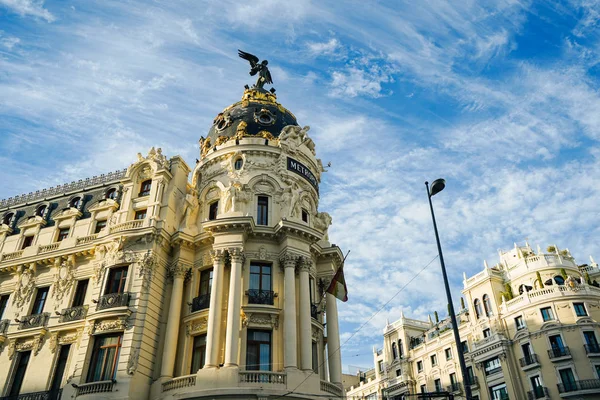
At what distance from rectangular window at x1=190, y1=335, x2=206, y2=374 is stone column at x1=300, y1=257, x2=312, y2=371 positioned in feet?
21.5

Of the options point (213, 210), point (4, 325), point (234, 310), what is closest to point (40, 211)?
point (4, 325)

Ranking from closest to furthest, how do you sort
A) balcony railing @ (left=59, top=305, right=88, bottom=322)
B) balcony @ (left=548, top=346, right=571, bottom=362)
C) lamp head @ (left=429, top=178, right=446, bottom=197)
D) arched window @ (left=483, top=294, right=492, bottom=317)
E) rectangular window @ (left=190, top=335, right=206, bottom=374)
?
lamp head @ (left=429, top=178, right=446, bottom=197) < rectangular window @ (left=190, top=335, right=206, bottom=374) < balcony railing @ (left=59, top=305, right=88, bottom=322) < balcony @ (left=548, top=346, right=571, bottom=362) < arched window @ (left=483, top=294, right=492, bottom=317)

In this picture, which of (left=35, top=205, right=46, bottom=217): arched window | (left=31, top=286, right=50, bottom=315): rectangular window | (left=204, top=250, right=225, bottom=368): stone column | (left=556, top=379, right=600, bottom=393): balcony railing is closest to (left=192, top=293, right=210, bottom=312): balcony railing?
(left=204, top=250, right=225, bottom=368): stone column

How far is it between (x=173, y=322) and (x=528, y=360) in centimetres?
3576

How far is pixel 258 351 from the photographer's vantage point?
31.9 metres

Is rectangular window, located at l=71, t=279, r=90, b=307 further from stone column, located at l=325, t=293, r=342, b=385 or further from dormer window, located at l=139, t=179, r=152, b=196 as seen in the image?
stone column, located at l=325, t=293, r=342, b=385

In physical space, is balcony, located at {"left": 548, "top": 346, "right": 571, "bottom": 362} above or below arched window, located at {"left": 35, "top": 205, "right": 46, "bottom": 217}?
below

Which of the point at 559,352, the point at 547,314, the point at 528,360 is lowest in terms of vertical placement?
the point at 528,360

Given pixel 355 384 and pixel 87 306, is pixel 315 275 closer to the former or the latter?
pixel 87 306

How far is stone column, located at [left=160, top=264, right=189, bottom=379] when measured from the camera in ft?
104

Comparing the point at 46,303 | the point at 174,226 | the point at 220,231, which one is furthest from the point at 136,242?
the point at 46,303

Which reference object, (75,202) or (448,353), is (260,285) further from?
(448,353)

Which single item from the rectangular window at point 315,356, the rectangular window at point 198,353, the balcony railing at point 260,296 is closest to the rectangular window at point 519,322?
the rectangular window at point 315,356

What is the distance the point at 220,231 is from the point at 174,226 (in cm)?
488
